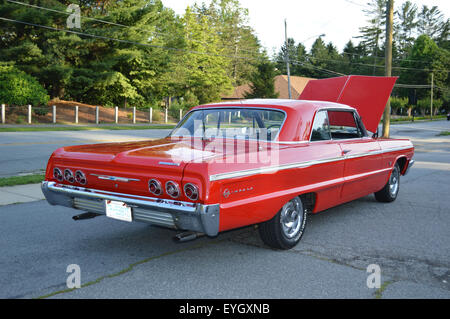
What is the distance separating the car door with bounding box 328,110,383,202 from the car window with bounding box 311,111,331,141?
0.65 feet

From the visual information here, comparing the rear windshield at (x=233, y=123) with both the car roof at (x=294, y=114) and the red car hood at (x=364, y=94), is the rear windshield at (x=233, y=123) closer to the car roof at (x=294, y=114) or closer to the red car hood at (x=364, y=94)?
the car roof at (x=294, y=114)

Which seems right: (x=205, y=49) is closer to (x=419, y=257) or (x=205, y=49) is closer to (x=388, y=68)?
(x=388, y=68)

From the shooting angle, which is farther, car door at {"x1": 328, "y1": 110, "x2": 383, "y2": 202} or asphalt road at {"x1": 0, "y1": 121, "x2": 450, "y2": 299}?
car door at {"x1": 328, "y1": 110, "x2": 383, "y2": 202}

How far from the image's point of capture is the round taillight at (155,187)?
379cm

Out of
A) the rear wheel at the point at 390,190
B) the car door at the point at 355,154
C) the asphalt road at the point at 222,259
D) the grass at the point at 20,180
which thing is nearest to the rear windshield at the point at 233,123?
the car door at the point at 355,154

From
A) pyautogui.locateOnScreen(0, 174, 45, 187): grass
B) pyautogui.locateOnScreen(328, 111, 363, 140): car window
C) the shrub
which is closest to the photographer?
pyautogui.locateOnScreen(328, 111, 363, 140): car window

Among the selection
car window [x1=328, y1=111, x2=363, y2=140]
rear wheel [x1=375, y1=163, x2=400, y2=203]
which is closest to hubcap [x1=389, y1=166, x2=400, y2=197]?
rear wheel [x1=375, y1=163, x2=400, y2=203]

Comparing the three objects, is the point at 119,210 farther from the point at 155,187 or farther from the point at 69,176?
the point at 69,176

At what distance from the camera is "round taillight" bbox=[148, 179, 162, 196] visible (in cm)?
379

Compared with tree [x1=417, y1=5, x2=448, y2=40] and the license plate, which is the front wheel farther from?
tree [x1=417, y1=5, x2=448, y2=40]

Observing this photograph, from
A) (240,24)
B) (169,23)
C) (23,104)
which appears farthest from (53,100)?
(240,24)

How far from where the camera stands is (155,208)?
3.77 meters

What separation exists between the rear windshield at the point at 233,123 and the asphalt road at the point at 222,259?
124cm

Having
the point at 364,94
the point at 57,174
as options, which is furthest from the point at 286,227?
the point at 364,94
